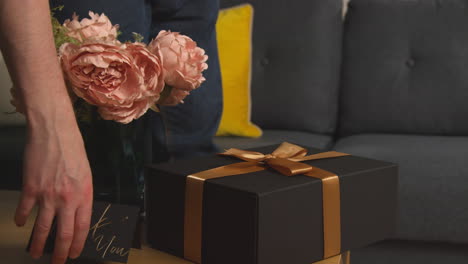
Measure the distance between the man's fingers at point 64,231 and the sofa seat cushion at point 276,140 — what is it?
120 cm

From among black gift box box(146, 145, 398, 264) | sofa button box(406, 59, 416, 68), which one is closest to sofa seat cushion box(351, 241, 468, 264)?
sofa button box(406, 59, 416, 68)

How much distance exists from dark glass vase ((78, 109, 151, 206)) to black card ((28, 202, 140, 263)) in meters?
0.06

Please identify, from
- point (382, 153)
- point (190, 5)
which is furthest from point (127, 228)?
point (382, 153)

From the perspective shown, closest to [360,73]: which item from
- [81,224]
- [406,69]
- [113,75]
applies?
[406,69]

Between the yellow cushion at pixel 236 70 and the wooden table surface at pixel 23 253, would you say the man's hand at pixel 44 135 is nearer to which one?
the wooden table surface at pixel 23 253

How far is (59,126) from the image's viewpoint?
700mm

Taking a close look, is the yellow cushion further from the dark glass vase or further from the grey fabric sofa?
the dark glass vase

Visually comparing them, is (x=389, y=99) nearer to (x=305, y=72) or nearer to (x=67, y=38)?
(x=305, y=72)

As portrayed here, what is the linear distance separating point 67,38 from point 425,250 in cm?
128

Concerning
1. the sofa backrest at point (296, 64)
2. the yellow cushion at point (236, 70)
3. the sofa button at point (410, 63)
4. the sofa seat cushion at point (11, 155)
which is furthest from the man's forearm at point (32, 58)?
the sofa button at point (410, 63)

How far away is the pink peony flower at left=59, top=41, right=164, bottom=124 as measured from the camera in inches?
32.0

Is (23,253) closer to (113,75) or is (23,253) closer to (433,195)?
(113,75)

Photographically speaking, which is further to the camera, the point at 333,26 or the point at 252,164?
the point at 333,26

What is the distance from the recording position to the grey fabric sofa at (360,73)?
7.05 ft
